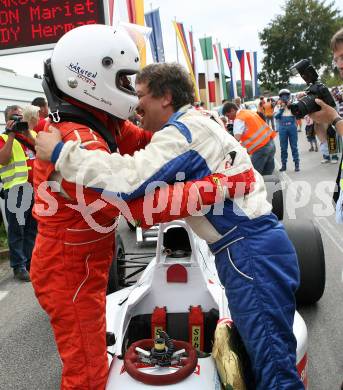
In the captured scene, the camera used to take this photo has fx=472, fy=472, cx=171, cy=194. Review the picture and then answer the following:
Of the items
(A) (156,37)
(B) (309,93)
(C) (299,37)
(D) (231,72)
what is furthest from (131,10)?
(C) (299,37)

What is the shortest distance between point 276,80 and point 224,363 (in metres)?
43.9

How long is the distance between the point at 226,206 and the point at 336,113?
95 cm

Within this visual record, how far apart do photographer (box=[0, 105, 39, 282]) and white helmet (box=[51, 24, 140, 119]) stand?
130 inches

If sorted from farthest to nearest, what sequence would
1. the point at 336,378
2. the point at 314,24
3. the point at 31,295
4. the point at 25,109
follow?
the point at 314,24 → the point at 25,109 → the point at 31,295 → the point at 336,378

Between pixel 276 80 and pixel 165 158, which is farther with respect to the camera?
pixel 276 80

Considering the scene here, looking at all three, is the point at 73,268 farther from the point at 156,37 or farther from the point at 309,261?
the point at 156,37

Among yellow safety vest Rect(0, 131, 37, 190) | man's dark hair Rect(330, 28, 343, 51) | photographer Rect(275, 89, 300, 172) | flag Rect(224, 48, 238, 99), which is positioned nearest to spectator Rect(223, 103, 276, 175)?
photographer Rect(275, 89, 300, 172)

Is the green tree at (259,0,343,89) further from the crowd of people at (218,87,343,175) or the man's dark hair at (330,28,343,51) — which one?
the man's dark hair at (330,28,343,51)

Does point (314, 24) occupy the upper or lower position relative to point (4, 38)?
upper

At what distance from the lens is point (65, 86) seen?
1882 millimetres

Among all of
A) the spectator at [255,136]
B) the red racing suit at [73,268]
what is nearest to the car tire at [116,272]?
the red racing suit at [73,268]

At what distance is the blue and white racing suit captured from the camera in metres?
→ 1.73

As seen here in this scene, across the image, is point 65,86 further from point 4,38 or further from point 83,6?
point 4,38

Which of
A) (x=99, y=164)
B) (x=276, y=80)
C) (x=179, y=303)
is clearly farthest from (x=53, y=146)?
(x=276, y=80)
